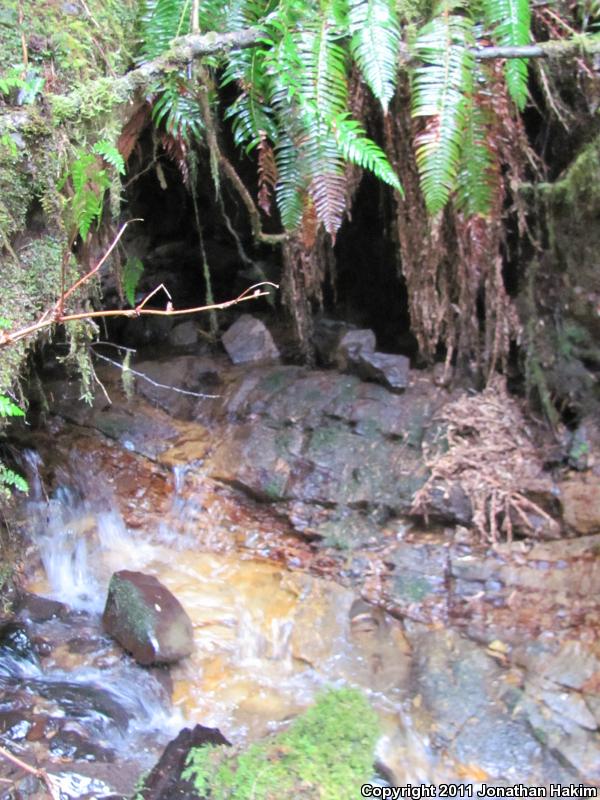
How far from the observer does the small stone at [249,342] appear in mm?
5676

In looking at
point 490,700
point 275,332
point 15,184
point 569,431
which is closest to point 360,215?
point 275,332

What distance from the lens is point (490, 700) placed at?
123 inches

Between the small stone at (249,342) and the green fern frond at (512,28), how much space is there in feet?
10.4

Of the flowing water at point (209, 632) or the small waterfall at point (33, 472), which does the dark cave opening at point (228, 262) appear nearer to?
the small waterfall at point (33, 472)

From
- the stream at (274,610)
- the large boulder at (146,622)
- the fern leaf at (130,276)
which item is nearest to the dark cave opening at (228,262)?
the stream at (274,610)

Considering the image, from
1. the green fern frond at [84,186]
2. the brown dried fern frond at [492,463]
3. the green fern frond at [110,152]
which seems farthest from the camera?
the brown dried fern frond at [492,463]

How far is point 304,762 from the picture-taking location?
2523 mm

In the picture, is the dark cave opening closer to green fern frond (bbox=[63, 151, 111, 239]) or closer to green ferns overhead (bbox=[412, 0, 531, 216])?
A: green ferns overhead (bbox=[412, 0, 531, 216])

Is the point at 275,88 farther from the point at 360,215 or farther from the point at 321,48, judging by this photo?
the point at 360,215

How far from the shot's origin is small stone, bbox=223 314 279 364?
5.68 m

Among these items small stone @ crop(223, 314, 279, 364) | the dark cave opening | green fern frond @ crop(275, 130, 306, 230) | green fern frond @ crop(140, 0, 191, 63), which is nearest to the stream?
small stone @ crop(223, 314, 279, 364)

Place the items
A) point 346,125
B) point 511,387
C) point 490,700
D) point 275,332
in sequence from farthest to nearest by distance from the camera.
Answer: point 275,332 → point 511,387 → point 490,700 → point 346,125

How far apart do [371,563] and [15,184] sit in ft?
9.24

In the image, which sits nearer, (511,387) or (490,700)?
(490,700)
